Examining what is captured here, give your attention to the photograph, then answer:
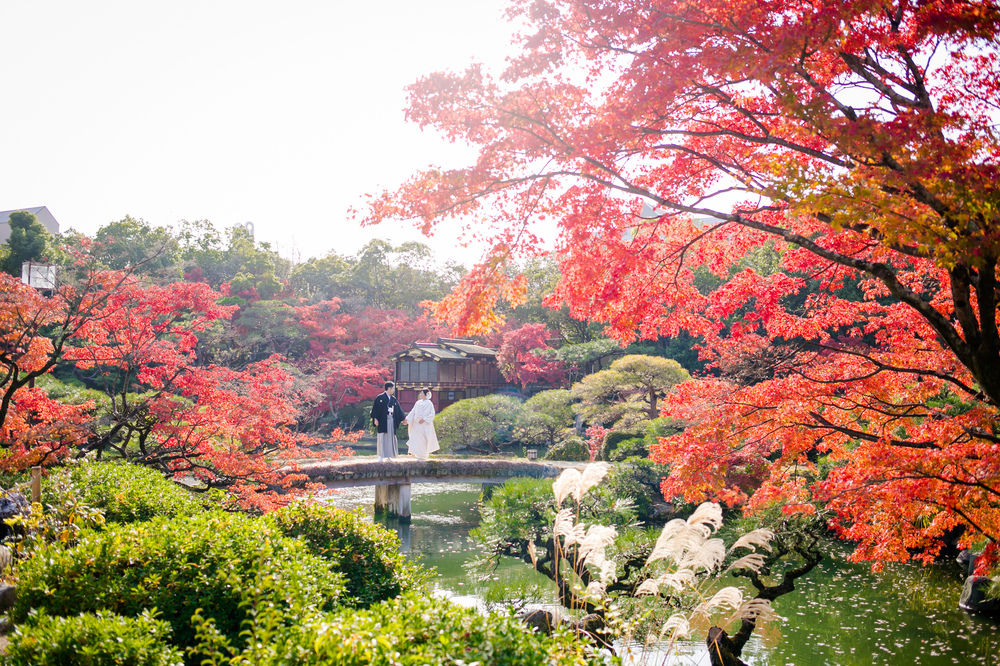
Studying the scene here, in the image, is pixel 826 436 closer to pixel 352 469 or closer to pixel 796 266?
pixel 796 266

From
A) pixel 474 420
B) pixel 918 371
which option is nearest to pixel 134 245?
pixel 474 420

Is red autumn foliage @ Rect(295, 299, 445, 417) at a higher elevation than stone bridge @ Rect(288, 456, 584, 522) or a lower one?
higher

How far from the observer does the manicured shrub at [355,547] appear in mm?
3506

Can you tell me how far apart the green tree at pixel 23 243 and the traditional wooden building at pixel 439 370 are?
1016 centimetres

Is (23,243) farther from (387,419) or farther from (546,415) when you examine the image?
(546,415)

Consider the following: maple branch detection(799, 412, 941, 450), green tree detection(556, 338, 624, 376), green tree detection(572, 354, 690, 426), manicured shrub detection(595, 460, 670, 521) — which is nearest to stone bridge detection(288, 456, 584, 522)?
manicured shrub detection(595, 460, 670, 521)

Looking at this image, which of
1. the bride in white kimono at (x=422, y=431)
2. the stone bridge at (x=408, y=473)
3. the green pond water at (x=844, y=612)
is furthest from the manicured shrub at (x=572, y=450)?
the green pond water at (x=844, y=612)

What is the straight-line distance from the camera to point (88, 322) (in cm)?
682

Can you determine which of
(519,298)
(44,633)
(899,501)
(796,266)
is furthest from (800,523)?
(44,633)

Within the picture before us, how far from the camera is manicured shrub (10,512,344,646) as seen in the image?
114 inches

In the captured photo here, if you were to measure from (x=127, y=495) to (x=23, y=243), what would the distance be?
13410mm

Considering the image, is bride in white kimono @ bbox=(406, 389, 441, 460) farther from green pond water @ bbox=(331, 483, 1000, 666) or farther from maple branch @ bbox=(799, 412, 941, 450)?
maple branch @ bbox=(799, 412, 941, 450)

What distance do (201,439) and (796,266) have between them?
586 cm

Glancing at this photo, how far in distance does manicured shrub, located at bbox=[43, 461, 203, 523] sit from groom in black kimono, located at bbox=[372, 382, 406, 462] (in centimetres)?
596
